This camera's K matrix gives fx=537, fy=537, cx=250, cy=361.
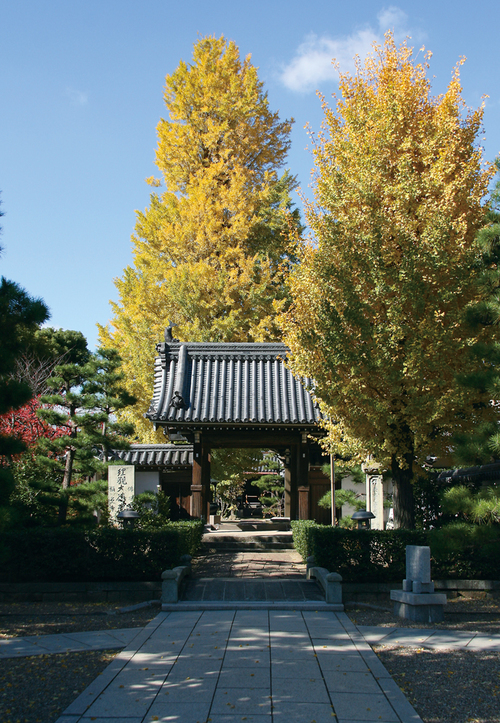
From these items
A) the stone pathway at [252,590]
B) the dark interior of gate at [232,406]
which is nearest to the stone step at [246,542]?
the dark interior of gate at [232,406]

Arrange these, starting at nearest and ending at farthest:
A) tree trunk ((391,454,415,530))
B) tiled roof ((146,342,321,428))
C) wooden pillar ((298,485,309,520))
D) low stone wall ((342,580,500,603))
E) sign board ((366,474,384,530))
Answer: low stone wall ((342,580,500,603)) → tree trunk ((391,454,415,530)) → sign board ((366,474,384,530)) → tiled roof ((146,342,321,428)) → wooden pillar ((298,485,309,520))

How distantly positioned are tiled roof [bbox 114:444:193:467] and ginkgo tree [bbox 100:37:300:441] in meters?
1.54

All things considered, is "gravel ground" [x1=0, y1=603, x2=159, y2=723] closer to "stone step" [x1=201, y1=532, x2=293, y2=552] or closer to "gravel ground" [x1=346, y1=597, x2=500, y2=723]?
"gravel ground" [x1=346, y1=597, x2=500, y2=723]

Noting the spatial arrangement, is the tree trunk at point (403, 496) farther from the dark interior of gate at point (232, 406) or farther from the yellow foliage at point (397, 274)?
the dark interior of gate at point (232, 406)

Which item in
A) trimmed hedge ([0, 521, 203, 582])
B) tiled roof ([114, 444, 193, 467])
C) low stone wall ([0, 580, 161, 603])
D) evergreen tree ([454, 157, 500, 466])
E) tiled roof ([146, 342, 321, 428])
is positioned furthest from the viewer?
tiled roof ([114, 444, 193, 467])

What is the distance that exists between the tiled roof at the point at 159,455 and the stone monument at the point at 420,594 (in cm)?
1117

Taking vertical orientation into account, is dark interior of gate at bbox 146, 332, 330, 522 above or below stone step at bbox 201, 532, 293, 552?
above

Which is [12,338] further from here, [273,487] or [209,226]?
[273,487]

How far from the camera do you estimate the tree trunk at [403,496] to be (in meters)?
10.3

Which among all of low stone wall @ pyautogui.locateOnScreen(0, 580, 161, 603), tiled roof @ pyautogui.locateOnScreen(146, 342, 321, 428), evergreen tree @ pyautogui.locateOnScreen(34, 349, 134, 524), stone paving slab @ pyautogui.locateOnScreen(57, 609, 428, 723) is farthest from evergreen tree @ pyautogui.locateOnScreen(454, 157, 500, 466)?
evergreen tree @ pyautogui.locateOnScreen(34, 349, 134, 524)

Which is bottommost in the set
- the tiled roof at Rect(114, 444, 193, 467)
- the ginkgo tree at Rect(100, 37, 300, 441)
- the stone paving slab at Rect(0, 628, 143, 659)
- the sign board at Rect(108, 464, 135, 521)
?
the stone paving slab at Rect(0, 628, 143, 659)

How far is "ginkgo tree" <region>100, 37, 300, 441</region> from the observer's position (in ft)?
66.7

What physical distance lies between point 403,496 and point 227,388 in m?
6.31

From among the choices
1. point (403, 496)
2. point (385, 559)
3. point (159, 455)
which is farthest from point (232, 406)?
point (385, 559)
